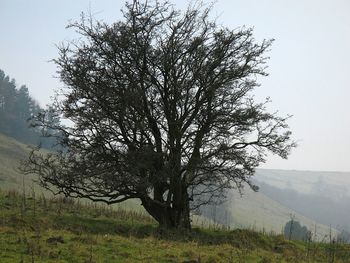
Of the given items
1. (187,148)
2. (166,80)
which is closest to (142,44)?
(166,80)

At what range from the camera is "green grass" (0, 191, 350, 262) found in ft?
34.6

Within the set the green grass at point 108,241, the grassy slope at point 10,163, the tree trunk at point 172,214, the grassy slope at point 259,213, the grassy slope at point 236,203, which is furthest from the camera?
the grassy slope at point 259,213

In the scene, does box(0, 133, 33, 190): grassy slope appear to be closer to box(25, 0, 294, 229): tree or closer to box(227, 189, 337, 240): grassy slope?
box(25, 0, 294, 229): tree

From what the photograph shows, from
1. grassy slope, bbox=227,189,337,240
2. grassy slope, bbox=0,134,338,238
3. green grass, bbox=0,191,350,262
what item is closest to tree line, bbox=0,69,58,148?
grassy slope, bbox=0,134,338,238

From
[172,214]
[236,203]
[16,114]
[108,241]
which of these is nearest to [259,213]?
[236,203]

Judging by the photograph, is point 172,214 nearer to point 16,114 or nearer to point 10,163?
point 10,163

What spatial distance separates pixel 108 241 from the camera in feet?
Result: 42.2

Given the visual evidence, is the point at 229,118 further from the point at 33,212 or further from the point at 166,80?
the point at 33,212

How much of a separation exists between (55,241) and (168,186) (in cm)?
789

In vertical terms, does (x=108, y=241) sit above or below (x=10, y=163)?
below

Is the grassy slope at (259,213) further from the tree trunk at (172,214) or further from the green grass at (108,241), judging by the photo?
the tree trunk at (172,214)

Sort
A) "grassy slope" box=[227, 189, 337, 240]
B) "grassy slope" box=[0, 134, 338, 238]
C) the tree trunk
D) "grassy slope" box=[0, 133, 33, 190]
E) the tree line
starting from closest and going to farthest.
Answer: the tree trunk
"grassy slope" box=[0, 133, 33, 190]
"grassy slope" box=[0, 134, 338, 238]
the tree line
"grassy slope" box=[227, 189, 337, 240]

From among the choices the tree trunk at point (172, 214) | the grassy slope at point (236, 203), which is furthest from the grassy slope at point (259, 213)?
the tree trunk at point (172, 214)

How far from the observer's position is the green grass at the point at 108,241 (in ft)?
34.6
